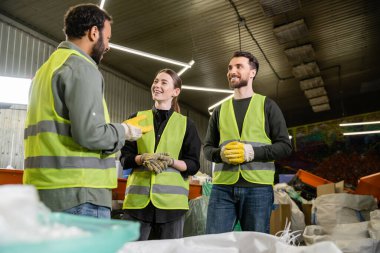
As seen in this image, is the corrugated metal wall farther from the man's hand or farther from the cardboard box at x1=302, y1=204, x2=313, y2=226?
the man's hand

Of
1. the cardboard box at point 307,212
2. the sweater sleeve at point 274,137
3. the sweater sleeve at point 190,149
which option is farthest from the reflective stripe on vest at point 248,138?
the cardboard box at point 307,212

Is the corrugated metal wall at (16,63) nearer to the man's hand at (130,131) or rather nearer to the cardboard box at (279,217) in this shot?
the cardboard box at (279,217)

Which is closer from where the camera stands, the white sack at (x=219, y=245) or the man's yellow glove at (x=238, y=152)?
the white sack at (x=219, y=245)

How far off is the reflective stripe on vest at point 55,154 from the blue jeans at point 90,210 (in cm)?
8

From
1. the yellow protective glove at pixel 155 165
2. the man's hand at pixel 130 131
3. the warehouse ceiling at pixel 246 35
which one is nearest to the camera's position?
the man's hand at pixel 130 131

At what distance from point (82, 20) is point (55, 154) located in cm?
63

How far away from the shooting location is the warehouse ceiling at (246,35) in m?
6.99

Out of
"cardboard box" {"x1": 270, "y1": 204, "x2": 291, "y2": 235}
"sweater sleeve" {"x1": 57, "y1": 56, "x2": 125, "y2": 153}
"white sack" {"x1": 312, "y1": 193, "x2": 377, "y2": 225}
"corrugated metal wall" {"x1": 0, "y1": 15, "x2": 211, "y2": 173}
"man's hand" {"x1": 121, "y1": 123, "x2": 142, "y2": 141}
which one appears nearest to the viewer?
"sweater sleeve" {"x1": 57, "y1": 56, "x2": 125, "y2": 153}

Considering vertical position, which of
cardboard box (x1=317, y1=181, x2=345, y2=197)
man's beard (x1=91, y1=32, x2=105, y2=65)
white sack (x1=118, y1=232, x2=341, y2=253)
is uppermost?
man's beard (x1=91, y1=32, x2=105, y2=65)

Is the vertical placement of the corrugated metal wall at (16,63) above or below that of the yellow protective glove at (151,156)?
above

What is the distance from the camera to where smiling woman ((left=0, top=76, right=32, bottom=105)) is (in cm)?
586

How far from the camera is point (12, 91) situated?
596 centimetres

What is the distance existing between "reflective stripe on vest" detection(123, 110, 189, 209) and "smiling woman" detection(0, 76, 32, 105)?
4273 mm

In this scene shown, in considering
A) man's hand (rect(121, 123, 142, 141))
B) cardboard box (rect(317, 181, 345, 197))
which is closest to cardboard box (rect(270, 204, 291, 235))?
cardboard box (rect(317, 181, 345, 197))
